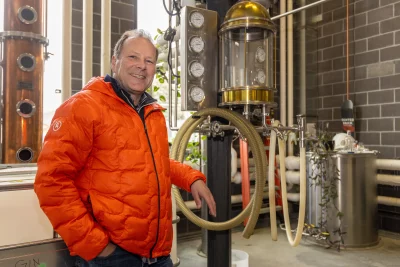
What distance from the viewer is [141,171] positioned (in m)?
1.28

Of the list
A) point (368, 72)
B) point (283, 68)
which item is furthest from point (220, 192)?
point (368, 72)

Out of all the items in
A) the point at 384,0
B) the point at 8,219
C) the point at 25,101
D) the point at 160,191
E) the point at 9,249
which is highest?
the point at 384,0

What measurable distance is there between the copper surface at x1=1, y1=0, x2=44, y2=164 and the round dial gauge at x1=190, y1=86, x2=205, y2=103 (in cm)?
90

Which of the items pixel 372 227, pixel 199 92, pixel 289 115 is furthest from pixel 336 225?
pixel 199 92

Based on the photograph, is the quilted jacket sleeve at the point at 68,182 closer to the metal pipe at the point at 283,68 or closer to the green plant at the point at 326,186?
the green plant at the point at 326,186

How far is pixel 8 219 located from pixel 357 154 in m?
2.79

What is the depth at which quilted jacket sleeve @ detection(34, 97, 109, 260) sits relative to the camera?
1122mm

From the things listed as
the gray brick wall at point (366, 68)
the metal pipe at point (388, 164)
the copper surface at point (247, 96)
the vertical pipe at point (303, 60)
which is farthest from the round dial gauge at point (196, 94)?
the vertical pipe at point (303, 60)

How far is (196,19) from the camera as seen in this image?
181cm

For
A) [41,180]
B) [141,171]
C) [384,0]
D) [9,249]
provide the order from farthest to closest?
[384,0] → [9,249] → [141,171] → [41,180]

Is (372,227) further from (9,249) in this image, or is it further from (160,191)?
(9,249)

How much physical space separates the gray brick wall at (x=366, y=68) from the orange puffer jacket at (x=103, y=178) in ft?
10.1

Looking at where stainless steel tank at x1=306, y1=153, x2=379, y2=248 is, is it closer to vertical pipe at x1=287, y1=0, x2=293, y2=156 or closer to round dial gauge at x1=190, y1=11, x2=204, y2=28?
vertical pipe at x1=287, y1=0, x2=293, y2=156

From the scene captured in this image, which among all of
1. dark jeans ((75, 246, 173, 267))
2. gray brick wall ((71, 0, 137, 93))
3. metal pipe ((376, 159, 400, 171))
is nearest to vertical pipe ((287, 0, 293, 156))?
metal pipe ((376, 159, 400, 171))
